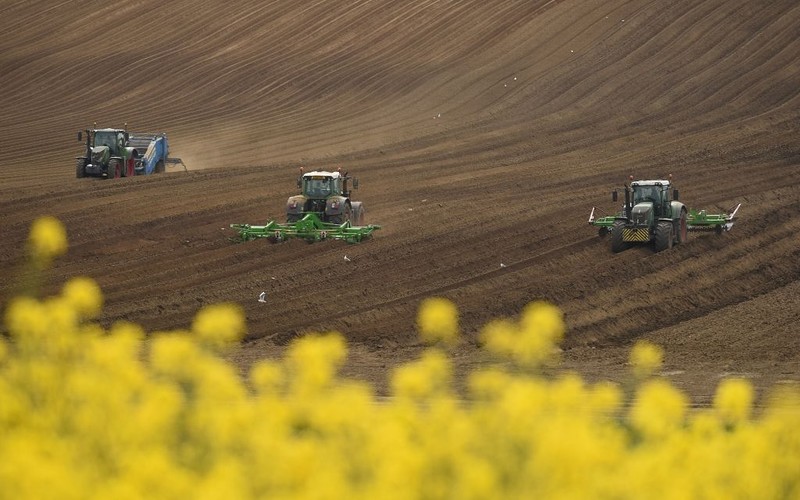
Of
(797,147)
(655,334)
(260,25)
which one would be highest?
(260,25)

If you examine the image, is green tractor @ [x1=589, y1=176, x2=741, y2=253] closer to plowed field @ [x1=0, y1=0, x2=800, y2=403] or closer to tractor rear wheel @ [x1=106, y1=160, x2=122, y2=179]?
plowed field @ [x1=0, y1=0, x2=800, y2=403]

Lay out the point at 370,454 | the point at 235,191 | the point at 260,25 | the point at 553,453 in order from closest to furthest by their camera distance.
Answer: the point at 553,453
the point at 370,454
the point at 235,191
the point at 260,25

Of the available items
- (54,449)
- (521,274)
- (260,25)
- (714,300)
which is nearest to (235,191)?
(521,274)

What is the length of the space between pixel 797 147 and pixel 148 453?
117 ft

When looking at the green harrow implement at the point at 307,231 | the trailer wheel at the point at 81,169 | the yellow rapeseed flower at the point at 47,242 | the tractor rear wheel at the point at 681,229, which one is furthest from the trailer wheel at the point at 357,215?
the yellow rapeseed flower at the point at 47,242

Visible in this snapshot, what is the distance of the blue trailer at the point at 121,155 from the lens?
37844 mm

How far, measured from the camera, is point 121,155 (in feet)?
127

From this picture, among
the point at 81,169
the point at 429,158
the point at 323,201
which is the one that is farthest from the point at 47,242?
the point at 429,158

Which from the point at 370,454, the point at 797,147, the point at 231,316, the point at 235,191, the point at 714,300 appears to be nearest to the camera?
the point at 370,454

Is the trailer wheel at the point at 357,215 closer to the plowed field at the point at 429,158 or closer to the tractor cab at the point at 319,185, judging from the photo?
the tractor cab at the point at 319,185

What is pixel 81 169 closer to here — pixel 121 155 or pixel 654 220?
pixel 121 155

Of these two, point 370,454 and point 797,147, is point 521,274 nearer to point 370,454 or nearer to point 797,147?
point 797,147

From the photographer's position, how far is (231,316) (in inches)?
240

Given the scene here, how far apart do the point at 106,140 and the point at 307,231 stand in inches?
529
